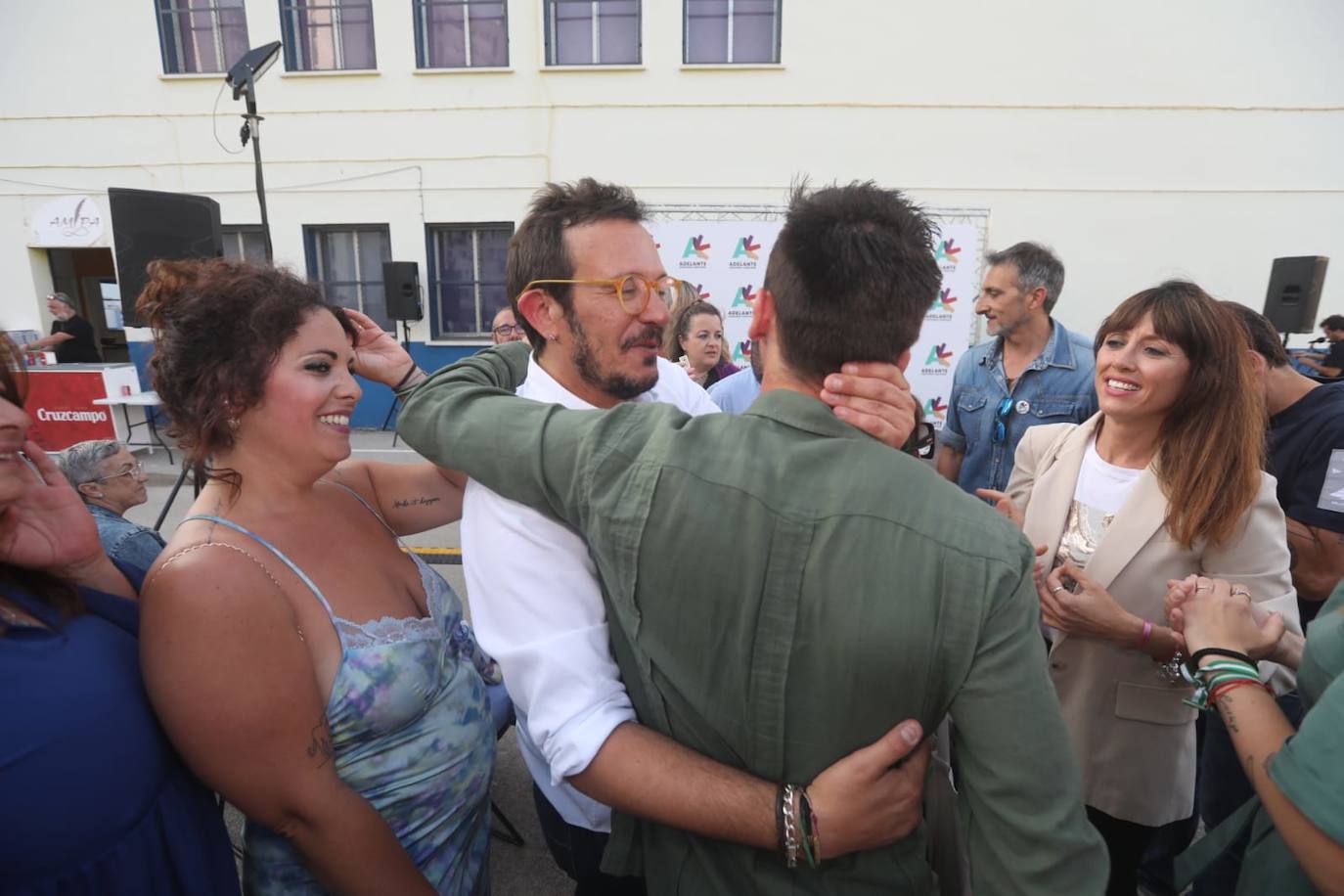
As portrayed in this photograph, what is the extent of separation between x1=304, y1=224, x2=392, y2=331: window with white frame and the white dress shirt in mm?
9583

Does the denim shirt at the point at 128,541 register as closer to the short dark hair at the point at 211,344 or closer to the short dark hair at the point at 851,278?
the short dark hair at the point at 211,344

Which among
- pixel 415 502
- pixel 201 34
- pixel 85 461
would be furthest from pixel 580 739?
pixel 201 34

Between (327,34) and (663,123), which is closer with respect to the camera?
(663,123)

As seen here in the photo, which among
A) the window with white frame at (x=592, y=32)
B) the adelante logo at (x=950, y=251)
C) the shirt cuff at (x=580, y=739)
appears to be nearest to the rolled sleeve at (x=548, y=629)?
the shirt cuff at (x=580, y=739)

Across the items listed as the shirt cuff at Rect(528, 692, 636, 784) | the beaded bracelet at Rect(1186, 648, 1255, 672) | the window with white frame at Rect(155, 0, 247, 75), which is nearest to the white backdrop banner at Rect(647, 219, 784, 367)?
the beaded bracelet at Rect(1186, 648, 1255, 672)

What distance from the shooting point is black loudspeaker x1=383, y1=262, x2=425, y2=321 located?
8.94 m

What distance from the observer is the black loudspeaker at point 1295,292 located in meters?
7.23

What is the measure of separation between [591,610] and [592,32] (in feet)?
32.4

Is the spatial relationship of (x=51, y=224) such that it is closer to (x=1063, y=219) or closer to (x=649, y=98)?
(x=649, y=98)

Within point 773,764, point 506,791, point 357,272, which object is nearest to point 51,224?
point 357,272

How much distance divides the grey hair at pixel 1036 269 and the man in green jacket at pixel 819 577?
8.73 ft

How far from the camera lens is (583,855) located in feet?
4.77

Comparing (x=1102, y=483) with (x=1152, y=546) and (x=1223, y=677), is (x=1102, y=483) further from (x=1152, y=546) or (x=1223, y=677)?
(x=1223, y=677)

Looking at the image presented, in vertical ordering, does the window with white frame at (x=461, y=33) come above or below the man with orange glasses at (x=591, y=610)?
above
